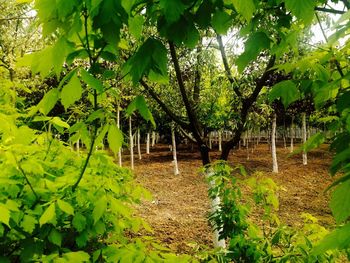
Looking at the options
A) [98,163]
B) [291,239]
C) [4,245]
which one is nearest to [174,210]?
[291,239]

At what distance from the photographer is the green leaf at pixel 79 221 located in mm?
2341

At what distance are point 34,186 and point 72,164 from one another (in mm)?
973

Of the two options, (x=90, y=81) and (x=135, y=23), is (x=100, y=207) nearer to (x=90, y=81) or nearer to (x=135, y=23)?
(x=90, y=81)

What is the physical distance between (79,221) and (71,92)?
1.20 meters

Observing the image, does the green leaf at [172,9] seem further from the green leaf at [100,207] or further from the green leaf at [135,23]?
the green leaf at [100,207]

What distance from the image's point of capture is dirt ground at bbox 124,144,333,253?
10.5m

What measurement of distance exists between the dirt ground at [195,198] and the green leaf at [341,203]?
5060 millimetres

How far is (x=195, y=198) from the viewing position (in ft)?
48.7

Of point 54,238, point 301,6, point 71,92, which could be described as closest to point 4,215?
point 54,238

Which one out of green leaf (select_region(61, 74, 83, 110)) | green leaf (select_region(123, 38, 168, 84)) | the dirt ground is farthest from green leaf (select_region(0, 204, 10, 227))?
the dirt ground

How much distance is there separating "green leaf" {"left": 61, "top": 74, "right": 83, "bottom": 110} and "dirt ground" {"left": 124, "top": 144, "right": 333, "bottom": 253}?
16.1 ft

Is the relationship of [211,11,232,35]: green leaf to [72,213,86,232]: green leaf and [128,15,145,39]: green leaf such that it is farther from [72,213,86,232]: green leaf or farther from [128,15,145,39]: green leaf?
[72,213,86,232]: green leaf

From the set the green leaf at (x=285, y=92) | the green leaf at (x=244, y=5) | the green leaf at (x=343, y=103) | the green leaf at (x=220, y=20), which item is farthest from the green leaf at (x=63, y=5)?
the green leaf at (x=285, y=92)

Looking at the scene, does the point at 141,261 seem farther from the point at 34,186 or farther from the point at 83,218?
the point at 34,186
